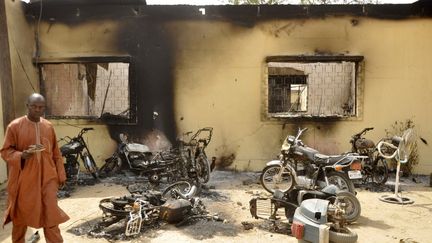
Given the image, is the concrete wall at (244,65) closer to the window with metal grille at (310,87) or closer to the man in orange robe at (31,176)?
the window with metal grille at (310,87)

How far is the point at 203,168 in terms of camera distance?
7.46 m

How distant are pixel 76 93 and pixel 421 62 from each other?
8708 mm

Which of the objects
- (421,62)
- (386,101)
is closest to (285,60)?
(386,101)

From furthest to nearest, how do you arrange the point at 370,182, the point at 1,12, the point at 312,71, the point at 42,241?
1. the point at 312,71
2. the point at 370,182
3. the point at 1,12
4. the point at 42,241

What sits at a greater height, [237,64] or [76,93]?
[237,64]

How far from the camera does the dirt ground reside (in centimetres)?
486

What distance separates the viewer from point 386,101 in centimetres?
859

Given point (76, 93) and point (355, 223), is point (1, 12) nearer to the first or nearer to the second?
point (76, 93)

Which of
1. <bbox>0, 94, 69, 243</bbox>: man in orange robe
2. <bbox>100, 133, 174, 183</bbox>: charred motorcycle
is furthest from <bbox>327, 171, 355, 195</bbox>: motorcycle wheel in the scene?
<bbox>0, 94, 69, 243</bbox>: man in orange robe

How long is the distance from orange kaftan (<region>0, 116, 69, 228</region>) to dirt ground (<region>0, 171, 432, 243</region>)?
34.6 inches

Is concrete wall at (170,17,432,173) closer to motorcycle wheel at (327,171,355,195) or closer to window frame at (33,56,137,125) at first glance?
window frame at (33,56,137,125)

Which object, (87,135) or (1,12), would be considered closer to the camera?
(1,12)

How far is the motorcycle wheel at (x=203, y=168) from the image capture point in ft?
24.3

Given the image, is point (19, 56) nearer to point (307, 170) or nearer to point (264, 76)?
point (264, 76)
